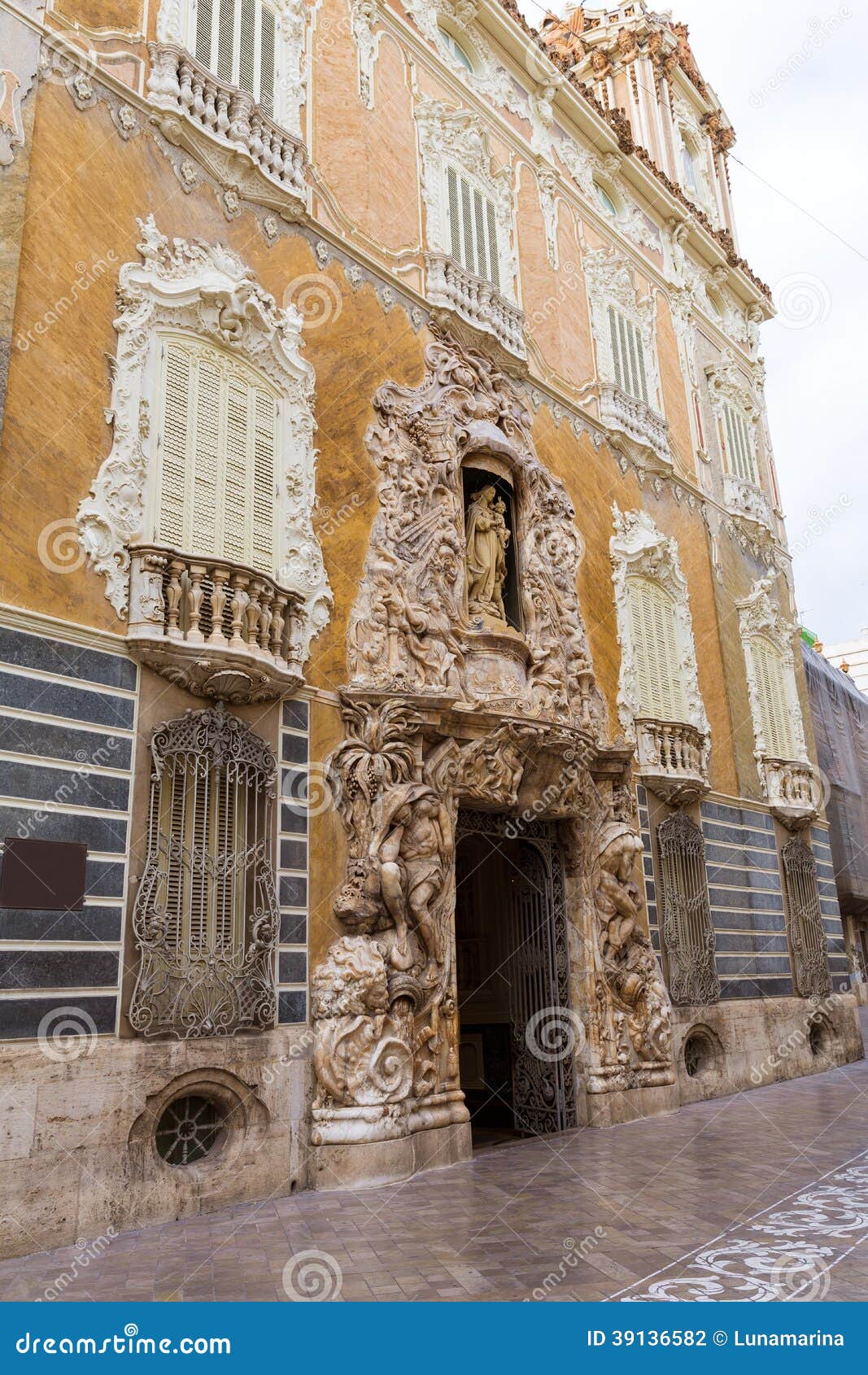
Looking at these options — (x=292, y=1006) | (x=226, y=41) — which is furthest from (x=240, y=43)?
(x=292, y=1006)

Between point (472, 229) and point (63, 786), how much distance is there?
37.3 feet

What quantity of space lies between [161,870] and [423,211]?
10.5 metres

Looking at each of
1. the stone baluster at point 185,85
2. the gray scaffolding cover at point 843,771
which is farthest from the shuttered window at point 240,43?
the gray scaffolding cover at point 843,771

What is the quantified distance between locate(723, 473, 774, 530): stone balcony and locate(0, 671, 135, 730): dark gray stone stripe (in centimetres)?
1587

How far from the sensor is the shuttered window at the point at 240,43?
12352 mm

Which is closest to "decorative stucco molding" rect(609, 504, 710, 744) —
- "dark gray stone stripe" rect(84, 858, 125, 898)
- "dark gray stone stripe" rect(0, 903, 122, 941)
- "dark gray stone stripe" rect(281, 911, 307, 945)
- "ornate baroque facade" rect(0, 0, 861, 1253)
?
"ornate baroque facade" rect(0, 0, 861, 1253)

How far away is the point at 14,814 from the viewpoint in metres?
8.31

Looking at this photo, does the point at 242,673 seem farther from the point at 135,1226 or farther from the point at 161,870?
the point at 135,1226

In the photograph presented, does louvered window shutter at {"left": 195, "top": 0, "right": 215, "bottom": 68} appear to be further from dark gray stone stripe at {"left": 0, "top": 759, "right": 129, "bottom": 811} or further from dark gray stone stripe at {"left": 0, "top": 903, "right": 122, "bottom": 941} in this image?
dark gray stone stripe at {"left": 0, "top": 903, "right": 122, "bottom": 941}

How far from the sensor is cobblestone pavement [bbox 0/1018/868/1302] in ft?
21.6

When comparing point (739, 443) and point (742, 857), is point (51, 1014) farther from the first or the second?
point (739, 443)

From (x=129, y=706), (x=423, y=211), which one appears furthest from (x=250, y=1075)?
(x=423, y=211)

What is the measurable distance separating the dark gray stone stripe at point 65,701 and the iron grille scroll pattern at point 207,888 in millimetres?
413

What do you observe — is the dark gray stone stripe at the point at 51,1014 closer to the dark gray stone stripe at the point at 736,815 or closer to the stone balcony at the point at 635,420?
the dark gray stone stripe at the point at 736,815
